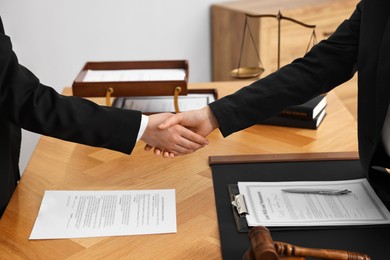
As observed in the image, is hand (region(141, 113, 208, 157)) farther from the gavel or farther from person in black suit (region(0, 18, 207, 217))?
the gavel

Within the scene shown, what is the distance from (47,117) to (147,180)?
31 centimetres

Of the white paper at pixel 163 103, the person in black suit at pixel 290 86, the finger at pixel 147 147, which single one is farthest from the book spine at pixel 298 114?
the finger at pixel 147 147

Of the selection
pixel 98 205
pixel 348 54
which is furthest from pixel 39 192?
pixel 348 54

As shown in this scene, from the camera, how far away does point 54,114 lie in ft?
4.88

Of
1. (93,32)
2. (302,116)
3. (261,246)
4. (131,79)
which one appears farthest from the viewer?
(93,32)

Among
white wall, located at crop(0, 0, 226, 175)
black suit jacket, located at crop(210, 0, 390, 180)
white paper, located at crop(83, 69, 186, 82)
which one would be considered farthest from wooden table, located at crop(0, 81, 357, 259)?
white wall, located at crop(0, 0, 226, 175)

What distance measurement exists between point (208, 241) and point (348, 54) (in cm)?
78

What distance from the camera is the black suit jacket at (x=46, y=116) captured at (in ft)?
4.70

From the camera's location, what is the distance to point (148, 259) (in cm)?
121

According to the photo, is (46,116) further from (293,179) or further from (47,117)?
(293,179)

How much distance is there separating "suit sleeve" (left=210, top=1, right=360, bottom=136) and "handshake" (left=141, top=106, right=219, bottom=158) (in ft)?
0.20

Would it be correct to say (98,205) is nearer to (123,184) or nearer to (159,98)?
(123,184)

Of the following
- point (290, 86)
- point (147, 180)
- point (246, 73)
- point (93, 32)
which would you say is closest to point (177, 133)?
point (147, 180)

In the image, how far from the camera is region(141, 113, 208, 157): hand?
169 cm
